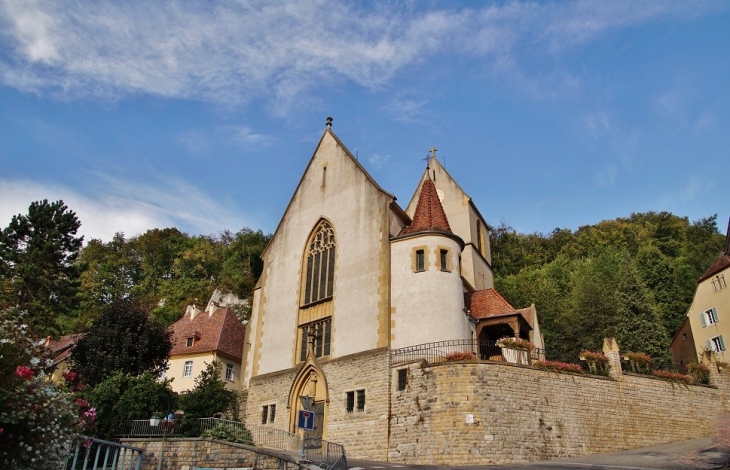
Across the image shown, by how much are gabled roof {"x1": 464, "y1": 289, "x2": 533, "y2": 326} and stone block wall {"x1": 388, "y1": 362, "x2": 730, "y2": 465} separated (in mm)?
4865

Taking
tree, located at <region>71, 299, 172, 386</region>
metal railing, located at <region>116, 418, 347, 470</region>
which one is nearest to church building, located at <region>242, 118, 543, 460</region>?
metal railing, located at <region>116, 418, 347, 470</region>

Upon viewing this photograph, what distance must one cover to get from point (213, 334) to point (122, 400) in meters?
16.3

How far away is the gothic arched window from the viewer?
28.2 metres

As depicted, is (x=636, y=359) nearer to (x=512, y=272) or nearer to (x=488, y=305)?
(x=488, y=305)

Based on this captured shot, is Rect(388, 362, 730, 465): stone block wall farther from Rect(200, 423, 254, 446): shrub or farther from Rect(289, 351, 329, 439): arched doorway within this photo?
Rect(200, 423, 254, 446): shrub

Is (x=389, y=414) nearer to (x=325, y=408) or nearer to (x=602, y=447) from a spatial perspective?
(x=325, y=408)

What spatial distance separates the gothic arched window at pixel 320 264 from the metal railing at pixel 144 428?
897cm

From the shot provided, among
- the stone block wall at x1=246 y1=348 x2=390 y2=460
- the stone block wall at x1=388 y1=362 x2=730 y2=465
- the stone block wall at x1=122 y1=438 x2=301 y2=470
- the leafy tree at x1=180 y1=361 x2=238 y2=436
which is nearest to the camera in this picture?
the stone block wall at x1=122 y1=438 x2=301 y2=470

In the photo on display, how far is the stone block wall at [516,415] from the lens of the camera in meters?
19.5

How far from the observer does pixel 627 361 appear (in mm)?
24219

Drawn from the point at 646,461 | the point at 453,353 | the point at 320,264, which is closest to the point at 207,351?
the point at 320,264

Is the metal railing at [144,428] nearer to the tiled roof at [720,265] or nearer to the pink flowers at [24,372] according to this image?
the pink flowers at [24,372]

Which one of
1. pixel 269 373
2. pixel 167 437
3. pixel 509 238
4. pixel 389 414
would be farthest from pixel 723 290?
pixel 509 238

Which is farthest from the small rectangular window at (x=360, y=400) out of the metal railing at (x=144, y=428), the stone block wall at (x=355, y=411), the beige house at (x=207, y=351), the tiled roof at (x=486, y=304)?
the beige house at (x=207, y=351)
